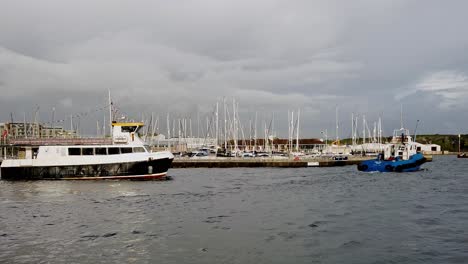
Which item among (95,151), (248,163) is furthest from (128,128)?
(248,163)

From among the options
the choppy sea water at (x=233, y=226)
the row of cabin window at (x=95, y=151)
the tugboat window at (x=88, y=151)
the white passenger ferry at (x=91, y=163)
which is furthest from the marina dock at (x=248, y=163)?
the choppy sea water at (x=233, y=226)

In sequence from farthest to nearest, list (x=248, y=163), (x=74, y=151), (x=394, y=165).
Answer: (x=248, y=163)
(x=394, y=165)
(x=74, y=151)

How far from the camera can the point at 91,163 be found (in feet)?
155

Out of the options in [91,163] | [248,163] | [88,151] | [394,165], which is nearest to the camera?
[91,163]

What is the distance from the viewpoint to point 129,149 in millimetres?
48062

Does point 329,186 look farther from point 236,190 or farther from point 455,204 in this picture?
point 455,204

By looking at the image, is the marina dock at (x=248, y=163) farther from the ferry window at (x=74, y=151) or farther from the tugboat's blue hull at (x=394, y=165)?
the ferry window at (x=74, y=151)

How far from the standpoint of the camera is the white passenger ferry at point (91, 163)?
47281 mm

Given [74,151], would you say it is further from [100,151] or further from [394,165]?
[394,165]

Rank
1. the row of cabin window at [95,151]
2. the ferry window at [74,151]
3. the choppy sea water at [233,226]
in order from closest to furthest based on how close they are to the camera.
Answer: the choppy sea water at [233,226], the row of cabin window at [95,151], the ferry window at [74,151]

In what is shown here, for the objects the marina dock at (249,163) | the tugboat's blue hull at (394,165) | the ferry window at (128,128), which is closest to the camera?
the ferry window at (128,128)

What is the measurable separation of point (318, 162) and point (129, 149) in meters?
46.5

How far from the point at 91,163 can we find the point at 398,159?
4477 cm

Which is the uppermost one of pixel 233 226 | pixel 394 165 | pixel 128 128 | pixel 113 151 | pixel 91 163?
pixel 128 128
